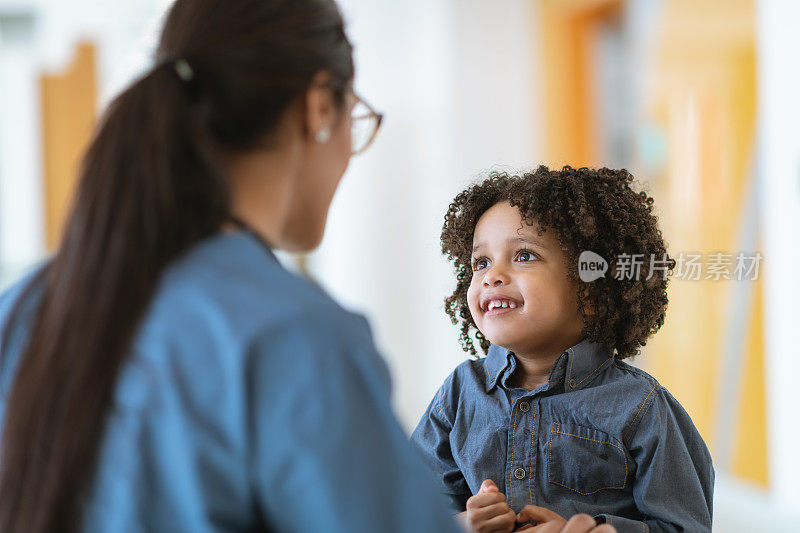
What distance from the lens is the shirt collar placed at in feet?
3.13

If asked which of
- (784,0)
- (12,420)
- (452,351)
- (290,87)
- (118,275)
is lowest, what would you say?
(452,351)

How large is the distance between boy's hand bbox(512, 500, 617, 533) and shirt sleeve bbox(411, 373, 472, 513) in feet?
0.37

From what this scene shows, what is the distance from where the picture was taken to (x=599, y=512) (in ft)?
2.96

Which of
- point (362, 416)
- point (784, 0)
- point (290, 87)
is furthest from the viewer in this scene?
point (784, 0)

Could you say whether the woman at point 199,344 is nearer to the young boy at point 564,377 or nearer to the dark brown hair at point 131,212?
the dark brown hair at point 131,212

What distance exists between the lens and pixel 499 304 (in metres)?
0.97

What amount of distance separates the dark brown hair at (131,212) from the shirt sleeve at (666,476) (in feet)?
1.58

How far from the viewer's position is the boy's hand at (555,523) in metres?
0.84

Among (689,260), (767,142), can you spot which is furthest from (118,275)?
(767,142)

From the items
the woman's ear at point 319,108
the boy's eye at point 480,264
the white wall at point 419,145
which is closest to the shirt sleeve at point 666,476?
the boy's eye at point 480,264

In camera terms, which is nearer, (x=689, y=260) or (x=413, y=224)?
(x=689, y=260)

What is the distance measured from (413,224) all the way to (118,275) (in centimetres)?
368

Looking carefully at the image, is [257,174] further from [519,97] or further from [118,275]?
[519,97]

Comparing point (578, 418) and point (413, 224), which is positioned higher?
point (413, 224)
